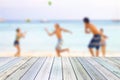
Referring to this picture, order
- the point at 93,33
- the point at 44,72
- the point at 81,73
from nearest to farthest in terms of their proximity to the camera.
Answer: the point at 81,73
the point at 44,72
the point at 93,33

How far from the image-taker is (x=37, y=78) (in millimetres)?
3896

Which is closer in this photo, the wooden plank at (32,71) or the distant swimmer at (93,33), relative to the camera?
the wooden plank at (32,71)

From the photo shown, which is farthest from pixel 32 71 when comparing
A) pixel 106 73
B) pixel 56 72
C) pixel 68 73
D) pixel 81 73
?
pixel 106 73

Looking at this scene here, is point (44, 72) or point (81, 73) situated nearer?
point (81, 73)

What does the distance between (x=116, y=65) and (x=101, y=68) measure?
0.47 metres

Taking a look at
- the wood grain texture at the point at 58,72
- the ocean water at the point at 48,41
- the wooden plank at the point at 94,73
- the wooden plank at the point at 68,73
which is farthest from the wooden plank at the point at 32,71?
the ocean water at the point at 48,41

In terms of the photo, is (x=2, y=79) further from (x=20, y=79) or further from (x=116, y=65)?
(x=116, y=65)

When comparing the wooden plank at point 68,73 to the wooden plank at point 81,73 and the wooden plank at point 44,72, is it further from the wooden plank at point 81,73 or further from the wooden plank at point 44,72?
the wooden plank at point 44,72

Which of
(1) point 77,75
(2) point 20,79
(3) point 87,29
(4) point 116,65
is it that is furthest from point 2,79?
(3) point 87,29

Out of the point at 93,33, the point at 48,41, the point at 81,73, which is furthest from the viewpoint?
the point at 48,41

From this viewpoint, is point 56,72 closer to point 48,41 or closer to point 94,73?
point 94,73

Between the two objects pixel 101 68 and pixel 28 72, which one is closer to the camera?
pixel 28 72

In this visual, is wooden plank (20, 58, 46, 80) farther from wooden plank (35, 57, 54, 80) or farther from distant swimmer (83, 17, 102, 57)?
distant swimmer (83, 17, 102, 57)

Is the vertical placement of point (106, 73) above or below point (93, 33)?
below
